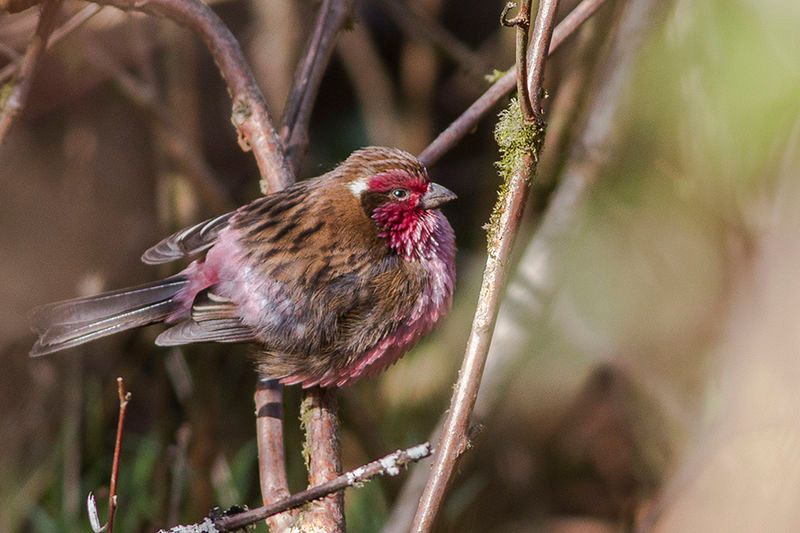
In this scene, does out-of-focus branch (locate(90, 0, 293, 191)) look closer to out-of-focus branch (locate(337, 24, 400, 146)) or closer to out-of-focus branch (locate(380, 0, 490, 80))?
out-of-focus branch (locate(380, 0, 490, 80))

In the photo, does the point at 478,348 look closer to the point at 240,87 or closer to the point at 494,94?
the point at 494,94

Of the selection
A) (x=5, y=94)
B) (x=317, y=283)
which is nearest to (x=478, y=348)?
(x=317, y=283)

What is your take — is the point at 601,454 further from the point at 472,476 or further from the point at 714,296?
the point at 714,296

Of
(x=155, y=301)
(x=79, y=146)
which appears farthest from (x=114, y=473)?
(x=79, y=146)

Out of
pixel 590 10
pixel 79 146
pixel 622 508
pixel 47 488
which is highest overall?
pixel 79 146

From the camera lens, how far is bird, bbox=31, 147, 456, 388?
12.9ft

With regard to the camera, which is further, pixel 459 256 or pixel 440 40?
pixel 459 256

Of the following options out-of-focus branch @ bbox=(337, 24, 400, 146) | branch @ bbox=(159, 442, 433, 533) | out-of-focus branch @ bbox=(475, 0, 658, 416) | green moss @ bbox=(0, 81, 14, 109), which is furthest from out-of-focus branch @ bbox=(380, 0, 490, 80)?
branch @ bbox=(159, 442, 433, 533)

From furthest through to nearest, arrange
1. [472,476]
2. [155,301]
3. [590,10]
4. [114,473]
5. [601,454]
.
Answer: [601,454] → [472,476] → [155,301] → [590,10] → [114,473]

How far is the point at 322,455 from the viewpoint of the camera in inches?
136

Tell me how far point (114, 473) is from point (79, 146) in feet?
15.9

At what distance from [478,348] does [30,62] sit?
1.94 m

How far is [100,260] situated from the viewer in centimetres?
684

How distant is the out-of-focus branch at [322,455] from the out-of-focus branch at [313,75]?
96 centimetres
